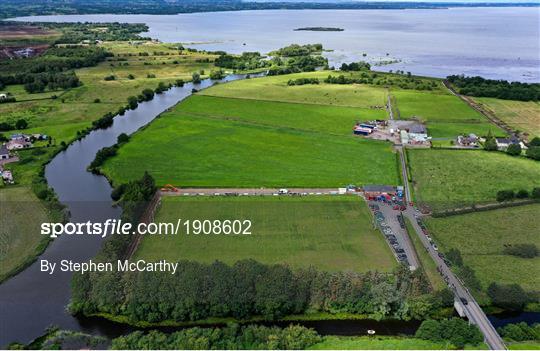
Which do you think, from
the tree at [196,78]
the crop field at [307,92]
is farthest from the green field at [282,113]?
the tree at [196,78]

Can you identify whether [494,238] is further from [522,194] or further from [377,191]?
[377,191]

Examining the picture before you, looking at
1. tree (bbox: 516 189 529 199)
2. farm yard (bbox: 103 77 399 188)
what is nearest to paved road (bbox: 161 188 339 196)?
farm yard (bbox: 103 77 399 188)

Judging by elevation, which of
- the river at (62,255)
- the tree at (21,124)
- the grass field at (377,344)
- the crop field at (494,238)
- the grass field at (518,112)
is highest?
the grass field at (518,112)

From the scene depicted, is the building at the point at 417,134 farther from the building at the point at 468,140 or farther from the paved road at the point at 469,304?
the paved road at the point at 469,304

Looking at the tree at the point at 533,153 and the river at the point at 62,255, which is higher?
the tree at the point at 533,153

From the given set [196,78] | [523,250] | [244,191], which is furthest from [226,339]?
[196,78]

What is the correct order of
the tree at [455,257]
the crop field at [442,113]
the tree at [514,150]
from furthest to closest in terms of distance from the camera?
the crop field at [442,113] → the tree at [514,150] → the tree at [455,257]
